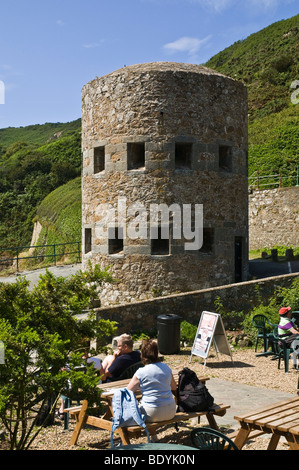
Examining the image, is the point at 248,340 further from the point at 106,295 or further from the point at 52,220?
the point at 52,220

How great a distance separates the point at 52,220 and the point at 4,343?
30522 mm

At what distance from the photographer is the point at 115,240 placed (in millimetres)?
15094

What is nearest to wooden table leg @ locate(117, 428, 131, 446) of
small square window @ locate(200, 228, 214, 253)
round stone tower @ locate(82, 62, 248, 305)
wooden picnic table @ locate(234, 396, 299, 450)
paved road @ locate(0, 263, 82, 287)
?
wooden picnic table @ locate(234, 396, 299, 450)

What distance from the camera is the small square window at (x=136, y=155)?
14.6 meters

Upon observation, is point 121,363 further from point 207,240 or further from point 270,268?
point 270,268

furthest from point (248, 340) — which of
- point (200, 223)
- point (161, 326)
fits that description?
point (200, 223)

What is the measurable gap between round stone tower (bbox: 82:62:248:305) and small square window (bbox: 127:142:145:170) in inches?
1.1

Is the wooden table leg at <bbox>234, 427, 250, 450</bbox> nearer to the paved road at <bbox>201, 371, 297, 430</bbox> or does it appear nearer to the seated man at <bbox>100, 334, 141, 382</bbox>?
the paved road at <bbox>201, 371, 297, 430</bbox>

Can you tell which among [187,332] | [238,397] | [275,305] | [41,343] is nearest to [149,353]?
[41,343]

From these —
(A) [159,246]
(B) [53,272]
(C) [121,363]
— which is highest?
(A) [159,246]

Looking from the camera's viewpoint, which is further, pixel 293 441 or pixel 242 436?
pixel 242 436

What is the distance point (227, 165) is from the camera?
15570mm

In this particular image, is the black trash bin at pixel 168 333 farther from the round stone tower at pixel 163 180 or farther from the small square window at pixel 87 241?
the small square window at pixel 87 241

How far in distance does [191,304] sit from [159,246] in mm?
2598
